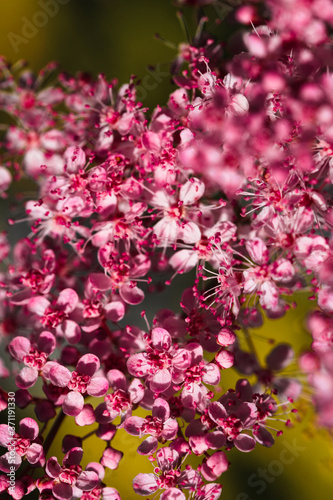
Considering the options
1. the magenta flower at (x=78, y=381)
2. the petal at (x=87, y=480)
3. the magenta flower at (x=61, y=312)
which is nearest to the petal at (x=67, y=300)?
the magenta flower at (x=61, y=312)

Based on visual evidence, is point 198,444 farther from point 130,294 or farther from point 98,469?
point 130,294

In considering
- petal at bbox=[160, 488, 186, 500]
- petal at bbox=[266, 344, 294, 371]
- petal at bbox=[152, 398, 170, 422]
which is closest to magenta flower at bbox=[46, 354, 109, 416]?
petal at bbox=[152, 398, 170, 422]

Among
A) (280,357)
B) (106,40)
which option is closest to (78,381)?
(280,357)

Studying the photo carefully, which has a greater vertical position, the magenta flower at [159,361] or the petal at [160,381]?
the magenta flower at [159,361]

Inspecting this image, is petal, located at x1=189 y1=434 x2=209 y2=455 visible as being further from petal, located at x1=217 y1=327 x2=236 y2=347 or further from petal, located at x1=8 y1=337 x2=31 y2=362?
petal, located at x1=8 y1=337 x2=31 y2=362

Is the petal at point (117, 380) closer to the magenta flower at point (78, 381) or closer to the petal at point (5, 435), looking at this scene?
the magenta flower at point (78, 381)

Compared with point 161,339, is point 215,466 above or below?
below

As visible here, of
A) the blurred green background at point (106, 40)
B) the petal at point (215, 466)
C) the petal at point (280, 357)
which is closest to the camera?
the petal at point (215, 466)

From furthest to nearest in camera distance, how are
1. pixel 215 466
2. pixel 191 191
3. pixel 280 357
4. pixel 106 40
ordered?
1. pixel 106 40
2. pixel 280 357
3. pixel 191 191
4. pixel 215 466
